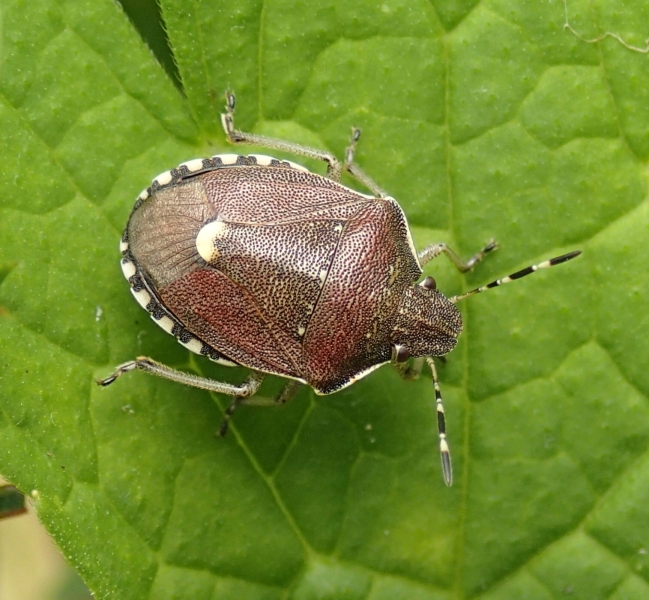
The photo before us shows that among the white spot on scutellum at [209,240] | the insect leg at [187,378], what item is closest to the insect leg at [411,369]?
the insect leg at [187,378]

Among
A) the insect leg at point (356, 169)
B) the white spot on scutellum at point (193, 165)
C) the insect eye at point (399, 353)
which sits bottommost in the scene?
the insect eye at point (399, 353)

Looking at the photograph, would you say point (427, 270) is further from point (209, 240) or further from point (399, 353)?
point (209, 240)

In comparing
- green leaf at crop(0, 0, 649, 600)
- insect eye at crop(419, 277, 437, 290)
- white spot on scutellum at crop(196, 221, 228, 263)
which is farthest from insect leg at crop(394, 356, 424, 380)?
white spot on scutellum at crop(196, 221, 228, 263)

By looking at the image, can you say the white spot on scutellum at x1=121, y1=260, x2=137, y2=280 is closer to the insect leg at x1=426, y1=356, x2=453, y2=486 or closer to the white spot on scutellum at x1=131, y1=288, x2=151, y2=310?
the white spot on scutellum at x1=131, y1=288, x2=151, y2=310

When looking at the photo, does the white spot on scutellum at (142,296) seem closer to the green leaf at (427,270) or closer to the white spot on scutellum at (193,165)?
the green leaf at (427,270)

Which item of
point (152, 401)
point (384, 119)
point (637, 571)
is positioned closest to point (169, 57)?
point (384, 119)

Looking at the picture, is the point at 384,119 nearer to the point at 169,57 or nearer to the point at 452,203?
the point at 452,203
